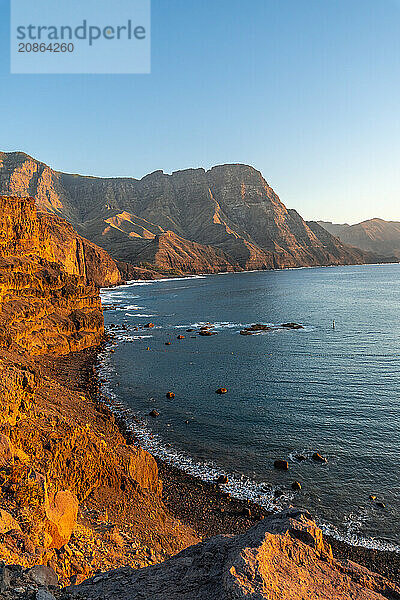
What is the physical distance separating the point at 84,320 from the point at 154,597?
67937mm

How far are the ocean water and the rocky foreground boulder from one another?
17873mm

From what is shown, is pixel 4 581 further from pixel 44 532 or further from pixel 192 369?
pixel 192 369

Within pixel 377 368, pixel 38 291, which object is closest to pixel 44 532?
pixel 377 368

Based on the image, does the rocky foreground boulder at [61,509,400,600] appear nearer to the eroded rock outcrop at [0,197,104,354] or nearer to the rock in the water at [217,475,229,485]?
the rock in the water at [217,475,229,485]

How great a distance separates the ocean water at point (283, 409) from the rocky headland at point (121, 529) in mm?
2940

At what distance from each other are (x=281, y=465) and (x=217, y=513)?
297 inches

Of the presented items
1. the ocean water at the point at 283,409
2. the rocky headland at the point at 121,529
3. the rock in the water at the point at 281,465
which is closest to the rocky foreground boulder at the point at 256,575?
the rocky headland at the point at 121,529

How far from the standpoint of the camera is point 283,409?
4153 cm

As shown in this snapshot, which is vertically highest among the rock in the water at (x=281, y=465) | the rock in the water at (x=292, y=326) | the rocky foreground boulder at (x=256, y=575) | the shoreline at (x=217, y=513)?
the rocky foreground boulder at (x=256, y=575)

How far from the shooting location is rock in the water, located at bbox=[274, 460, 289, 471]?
30.4 meters

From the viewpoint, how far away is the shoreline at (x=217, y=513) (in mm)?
21469

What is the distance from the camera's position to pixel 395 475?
95.9 ft

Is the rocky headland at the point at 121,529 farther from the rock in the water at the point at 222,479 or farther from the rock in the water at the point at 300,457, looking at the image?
the rock in the water at the point at 300,457

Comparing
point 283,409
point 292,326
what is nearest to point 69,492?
point 283,409
